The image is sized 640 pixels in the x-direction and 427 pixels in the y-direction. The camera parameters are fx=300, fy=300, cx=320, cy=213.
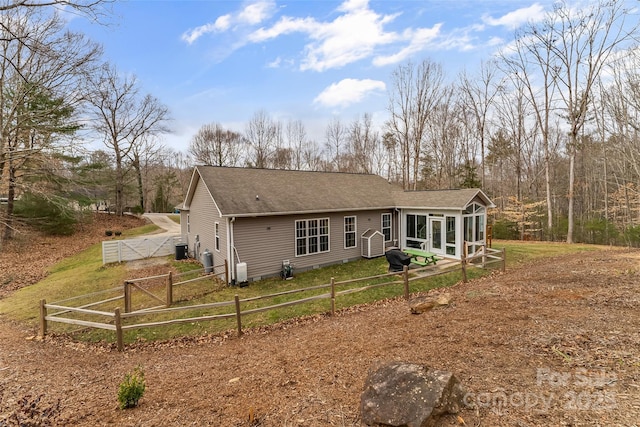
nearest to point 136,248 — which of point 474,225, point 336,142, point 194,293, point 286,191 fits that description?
point 194,293

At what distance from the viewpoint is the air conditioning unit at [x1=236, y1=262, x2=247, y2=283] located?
38.2 ft

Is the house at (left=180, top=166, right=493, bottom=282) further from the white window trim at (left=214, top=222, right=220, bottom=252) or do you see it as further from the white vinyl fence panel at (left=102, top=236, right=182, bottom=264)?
the white vinyl fence panel at (left=102, top=236, right=182, bottom=264)

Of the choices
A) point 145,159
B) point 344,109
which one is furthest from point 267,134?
point 145,159

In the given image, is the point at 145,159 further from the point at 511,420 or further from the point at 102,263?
the point at 511,420

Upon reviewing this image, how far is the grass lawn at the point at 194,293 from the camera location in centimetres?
841

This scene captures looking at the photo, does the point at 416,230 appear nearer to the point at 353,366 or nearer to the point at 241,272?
the point at 241,272

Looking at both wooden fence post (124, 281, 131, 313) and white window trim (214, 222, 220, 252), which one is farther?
white window trim (214, 222, 220, 252)

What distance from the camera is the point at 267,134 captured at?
39.9 metres

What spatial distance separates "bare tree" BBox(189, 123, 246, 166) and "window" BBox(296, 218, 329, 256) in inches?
1187

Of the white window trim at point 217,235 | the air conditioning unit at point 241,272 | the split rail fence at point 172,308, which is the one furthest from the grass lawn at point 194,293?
the white window trim at point 217,235

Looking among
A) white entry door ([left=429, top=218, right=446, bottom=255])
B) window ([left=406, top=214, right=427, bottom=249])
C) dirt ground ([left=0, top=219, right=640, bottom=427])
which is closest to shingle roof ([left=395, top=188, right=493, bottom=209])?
window ([left=406, top=214, right=427, bottom=249])

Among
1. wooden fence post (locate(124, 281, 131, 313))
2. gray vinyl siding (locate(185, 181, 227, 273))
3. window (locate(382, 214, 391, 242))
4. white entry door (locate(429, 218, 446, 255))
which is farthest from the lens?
window (locate(382, 214, 391, 242))

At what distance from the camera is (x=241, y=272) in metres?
11.7

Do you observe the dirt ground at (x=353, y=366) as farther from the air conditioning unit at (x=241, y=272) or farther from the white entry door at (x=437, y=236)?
the white entry door at (x=437, y=236)
